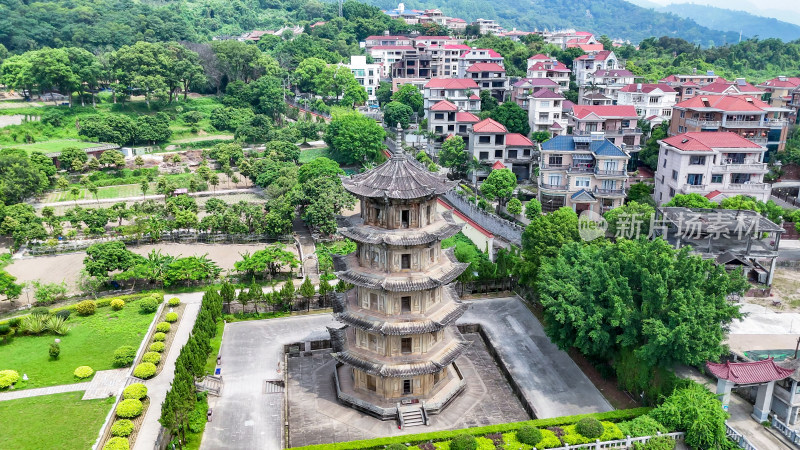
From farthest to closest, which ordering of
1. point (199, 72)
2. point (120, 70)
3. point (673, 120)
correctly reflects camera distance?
1. point (199, 72)
2. point (120, 70)
3. point (673, 120)

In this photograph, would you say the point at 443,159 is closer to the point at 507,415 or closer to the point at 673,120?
the point at 673,120

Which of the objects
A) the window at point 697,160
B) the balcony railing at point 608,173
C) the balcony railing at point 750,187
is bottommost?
the balcony railing at point 750,187

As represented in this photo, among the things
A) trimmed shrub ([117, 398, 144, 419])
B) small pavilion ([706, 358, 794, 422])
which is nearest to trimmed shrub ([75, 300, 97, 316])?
trimmed shrub ([117, 398, 144, 419])

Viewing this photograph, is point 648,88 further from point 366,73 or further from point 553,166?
point 366,73

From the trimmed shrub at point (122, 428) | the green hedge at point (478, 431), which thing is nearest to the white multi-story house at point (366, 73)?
the trimmed shrub at point (122, 428)

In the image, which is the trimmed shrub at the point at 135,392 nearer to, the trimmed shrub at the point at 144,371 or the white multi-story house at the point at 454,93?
the trimmed shrub at the point at 144,371

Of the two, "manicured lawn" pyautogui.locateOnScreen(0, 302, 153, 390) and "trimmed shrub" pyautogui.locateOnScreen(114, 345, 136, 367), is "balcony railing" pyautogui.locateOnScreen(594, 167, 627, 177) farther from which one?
"trimmed shrub" pyautogui.locateOnScreen(114, 345, 136, 367)

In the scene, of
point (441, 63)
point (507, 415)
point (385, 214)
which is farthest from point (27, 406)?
point (441, 63)

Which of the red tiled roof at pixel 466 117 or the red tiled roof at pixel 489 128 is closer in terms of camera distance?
the red tiled roof at pixel 489 128
